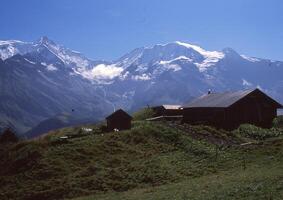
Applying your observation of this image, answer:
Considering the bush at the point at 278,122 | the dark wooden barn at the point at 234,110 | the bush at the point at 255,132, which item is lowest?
the bush at the point at 255,132

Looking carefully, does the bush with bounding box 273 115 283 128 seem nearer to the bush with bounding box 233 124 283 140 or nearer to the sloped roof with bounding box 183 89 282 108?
the sloped roof with bounding box 183 89 282 108

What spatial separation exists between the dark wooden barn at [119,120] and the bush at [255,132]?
17.4m

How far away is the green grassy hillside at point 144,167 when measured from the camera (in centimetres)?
3878

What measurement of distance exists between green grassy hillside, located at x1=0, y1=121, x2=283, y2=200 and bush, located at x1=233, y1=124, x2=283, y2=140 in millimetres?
5923

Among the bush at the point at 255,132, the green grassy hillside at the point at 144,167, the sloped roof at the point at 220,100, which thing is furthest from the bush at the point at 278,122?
the green grassy hillside at the point at 144,167

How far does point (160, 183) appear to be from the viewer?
157 feet

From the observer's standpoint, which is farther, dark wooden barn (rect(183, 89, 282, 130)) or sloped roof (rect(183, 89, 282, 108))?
sloped roof (rect(183, 89, 282, 108))

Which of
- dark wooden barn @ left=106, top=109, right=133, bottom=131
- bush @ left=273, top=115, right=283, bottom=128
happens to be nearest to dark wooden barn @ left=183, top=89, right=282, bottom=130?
bush @ left=273, top=115, right=283, bottom=128

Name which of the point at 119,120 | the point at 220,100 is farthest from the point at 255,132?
the point at 119,120

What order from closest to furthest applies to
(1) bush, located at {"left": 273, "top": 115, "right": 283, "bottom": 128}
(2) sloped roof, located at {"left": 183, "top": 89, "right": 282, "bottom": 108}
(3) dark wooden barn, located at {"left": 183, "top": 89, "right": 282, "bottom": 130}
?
1. (3) dark wooden barn, located at {"left": 183, "top": 89, "right": 282, "bottom": 130}
2. (2) sloped roof, located at {"left": 183, "top": 89, "right": 282, "bottom": 108}
3. (1) bush, located at {"left": 273, "top": 115, "right": 283, "bottom": 128}

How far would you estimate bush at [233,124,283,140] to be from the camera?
77.1m

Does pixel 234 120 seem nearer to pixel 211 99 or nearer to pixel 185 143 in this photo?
pixel 211 99

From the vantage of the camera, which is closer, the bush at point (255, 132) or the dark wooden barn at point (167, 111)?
the bush at point (255, 132)

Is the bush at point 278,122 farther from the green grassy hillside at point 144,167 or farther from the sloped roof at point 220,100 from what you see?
the green grassy hillside at point 144,167
